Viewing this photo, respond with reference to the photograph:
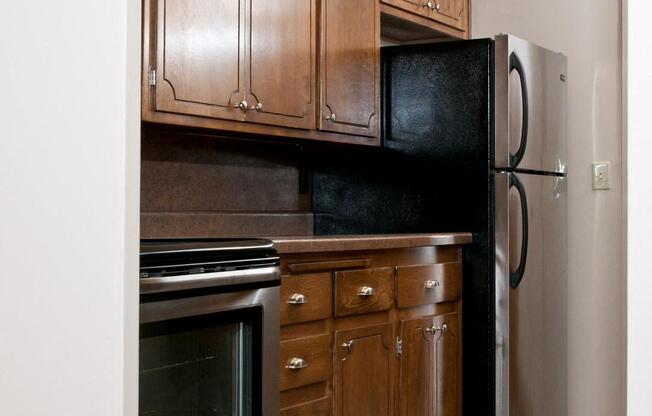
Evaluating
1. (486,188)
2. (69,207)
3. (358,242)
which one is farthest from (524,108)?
(69,207)

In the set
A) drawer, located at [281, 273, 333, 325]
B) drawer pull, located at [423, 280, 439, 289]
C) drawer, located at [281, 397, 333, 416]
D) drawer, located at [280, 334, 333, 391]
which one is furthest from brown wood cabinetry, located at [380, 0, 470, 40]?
drawer, located at [281, 397, 333, 416]

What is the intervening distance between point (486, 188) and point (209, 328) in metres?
Answer: 1.43

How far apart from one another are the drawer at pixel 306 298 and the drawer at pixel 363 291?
4 centimetres

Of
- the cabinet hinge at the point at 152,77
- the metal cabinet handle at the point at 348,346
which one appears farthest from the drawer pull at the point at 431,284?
the cabinet hinge at the point at 152,77

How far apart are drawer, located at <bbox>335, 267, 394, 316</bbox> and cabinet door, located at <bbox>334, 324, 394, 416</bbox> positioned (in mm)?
65

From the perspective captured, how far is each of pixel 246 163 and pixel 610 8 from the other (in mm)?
1632

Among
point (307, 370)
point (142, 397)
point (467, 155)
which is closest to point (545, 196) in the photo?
point (467, 155)

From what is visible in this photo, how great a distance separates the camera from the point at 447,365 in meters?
2.84

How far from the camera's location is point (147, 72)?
2129 mm

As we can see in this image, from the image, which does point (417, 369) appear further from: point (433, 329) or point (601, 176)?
point (601, 176)

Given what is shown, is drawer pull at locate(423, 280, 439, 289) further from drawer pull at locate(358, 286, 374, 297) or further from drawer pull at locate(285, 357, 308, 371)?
drawer pull at locate(285, 357, 308, 371)

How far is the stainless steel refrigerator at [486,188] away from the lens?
2910mm
